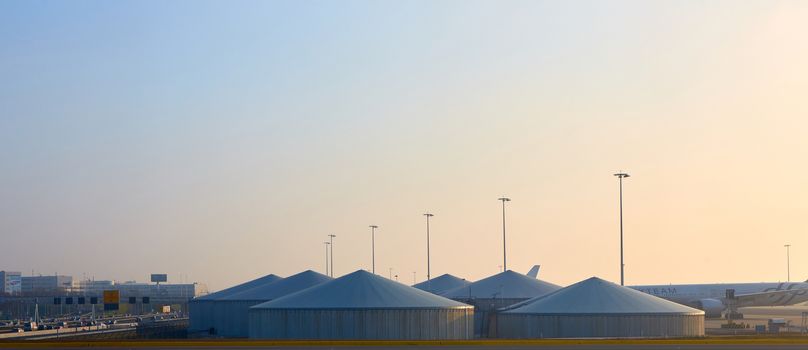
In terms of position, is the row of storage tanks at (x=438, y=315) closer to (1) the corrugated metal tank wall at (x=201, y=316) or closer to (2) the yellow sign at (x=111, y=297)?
(2) the yellow sign at (x=111, y=297)

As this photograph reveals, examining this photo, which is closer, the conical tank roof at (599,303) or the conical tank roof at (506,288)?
the conical tank roof at (599,303)

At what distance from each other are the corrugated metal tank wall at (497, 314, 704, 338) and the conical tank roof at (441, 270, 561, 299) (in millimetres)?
34795

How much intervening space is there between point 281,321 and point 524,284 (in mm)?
47027

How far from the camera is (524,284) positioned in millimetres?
118938

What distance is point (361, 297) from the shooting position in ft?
255

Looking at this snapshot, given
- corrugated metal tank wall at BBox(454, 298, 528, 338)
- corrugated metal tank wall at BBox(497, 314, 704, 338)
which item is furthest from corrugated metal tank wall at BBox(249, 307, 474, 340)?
corrugated metal tank wall at BBox(454, 298, 528, 338)

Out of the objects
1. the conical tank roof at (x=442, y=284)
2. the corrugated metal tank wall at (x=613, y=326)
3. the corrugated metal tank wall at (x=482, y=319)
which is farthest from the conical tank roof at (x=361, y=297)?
the conical tank roof at (x=442, y=284)

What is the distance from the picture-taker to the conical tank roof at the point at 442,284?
14675cm

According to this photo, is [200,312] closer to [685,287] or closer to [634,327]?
[634,327]

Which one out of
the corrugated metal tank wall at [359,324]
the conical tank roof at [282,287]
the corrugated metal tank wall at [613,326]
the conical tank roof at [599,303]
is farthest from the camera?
the conical tank roof at [282,287]

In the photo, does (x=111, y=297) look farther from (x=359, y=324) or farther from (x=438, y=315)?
(x=438, y=315)

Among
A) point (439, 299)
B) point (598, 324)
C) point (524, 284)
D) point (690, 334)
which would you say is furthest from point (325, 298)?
point (524, 284)

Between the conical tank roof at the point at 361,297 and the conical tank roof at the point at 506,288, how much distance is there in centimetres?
3438

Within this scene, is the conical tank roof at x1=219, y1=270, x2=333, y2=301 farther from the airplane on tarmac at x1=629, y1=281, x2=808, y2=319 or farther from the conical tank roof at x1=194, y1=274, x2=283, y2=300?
the airplane on tarmac at x1=629, y1=281, x2=808, y2=319
